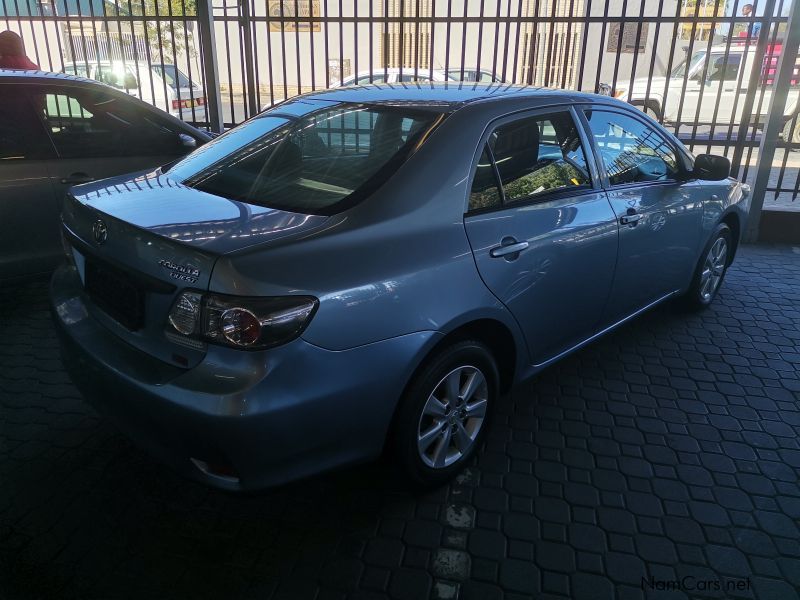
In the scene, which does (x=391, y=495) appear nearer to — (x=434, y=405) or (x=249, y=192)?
(x=434, y=405)

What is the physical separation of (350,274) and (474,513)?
1.21 meters

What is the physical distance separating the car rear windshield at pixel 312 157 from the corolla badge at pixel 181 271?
1.67 ft

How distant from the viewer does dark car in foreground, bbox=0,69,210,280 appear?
4.21m

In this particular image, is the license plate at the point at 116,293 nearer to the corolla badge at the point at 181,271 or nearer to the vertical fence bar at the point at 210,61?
the corolla badge at the point at 181,271

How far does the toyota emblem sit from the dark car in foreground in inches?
87.7

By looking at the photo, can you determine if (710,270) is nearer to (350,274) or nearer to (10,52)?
(350,274)

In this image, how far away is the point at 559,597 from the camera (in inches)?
88.1

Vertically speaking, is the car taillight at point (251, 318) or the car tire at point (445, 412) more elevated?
the car taillight at point (251, 318)

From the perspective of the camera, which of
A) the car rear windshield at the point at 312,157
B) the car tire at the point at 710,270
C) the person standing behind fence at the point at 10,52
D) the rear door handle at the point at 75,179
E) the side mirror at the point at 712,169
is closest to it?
the car rear windshield at the point at 312,157

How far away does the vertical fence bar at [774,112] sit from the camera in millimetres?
6102

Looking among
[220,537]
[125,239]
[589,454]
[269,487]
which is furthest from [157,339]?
[589,454]

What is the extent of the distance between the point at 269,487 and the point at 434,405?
0.77 m

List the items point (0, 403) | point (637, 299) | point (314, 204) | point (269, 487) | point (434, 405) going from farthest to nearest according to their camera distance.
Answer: point (637, 299) → point (0, 403) → point (434, 405) → point (314, 204) → point (269, 487)
